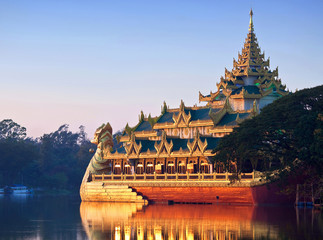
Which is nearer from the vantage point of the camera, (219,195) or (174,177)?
(219,195)

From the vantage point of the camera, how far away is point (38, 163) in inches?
4643

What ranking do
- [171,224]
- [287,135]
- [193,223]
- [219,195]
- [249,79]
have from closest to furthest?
[171,224]
[193,223]
[287,135]
[219,195]
[249,79]

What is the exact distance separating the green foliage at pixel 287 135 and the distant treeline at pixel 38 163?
66171 millimetres

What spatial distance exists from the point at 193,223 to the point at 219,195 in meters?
17.2

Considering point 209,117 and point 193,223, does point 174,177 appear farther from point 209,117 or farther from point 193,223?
point 193,223

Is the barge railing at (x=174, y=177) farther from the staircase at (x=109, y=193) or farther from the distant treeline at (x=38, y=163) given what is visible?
the distant treeline at (x=38, y=163)

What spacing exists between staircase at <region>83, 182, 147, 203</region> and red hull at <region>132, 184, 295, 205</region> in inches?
23.2

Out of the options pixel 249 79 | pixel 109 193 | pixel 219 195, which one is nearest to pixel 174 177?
pixel 219 195

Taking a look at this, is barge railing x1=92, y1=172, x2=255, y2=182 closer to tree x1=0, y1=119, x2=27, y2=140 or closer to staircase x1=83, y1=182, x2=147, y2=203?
staircase x1=83, y1=182, x2=147, y2=203

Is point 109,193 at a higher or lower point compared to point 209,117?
lower

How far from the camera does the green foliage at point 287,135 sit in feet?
140

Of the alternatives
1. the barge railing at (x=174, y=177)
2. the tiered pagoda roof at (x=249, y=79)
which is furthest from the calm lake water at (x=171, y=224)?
the tiered pagoda roof at (x=249, y=79)

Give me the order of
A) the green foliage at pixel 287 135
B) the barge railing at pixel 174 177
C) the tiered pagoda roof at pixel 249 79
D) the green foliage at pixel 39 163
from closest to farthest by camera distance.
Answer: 1. the green foliage at pixel 287 135
2. the barge railing at pixel 174 177
3. the tiered pagoda roof at pixel 249 79
4. the green foliage at pixel 39 163

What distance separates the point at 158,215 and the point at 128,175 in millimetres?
17473
